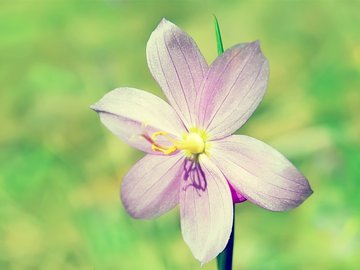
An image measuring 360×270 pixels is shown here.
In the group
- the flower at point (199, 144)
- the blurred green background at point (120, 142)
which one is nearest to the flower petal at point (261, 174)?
the flower at point (199, 144)

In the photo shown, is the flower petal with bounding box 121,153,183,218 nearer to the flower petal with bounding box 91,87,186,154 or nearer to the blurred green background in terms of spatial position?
the flower petal with bounding box 91,87,186,154

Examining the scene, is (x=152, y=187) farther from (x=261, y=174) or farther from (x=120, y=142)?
(x=120, y=142)

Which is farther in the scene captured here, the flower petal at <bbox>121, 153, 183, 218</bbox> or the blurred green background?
the blurred green background

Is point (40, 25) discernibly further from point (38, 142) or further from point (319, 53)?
point (319, 53)

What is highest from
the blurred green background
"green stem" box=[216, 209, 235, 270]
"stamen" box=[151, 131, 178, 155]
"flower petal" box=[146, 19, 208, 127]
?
"flower petal" box=[146, 19, 208, 127]

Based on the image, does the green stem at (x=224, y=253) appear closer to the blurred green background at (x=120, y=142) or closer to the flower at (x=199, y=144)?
the flower at (x=199, y=144)

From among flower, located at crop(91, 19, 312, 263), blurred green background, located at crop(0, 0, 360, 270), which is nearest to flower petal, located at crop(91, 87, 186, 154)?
flower, located at crop(91, 19, 312, 263)

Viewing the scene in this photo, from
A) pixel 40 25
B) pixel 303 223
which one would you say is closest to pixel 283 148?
pixel 303 223

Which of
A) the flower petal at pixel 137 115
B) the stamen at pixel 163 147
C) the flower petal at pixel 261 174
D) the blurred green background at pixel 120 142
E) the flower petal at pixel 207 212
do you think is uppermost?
the flower petal at pixel 137 115
